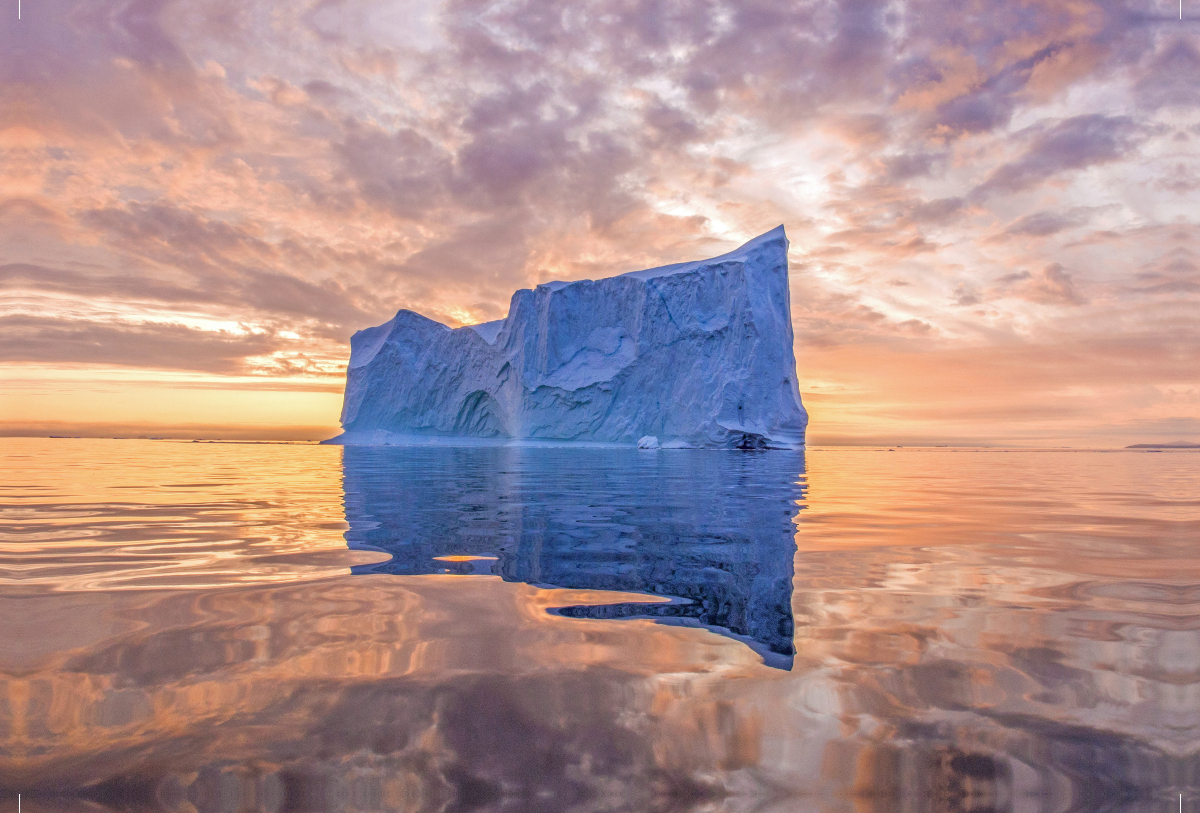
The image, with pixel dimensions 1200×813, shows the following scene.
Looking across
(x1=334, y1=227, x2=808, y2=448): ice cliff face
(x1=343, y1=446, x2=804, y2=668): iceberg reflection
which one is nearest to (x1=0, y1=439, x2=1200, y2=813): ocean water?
(x1=343, y1=446, x2=804, y2=668): iceberg reflection

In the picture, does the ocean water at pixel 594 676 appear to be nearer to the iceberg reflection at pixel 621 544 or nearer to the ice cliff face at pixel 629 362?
the iceberg reflection at pixel 621 544

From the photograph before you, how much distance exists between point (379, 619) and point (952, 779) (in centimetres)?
190

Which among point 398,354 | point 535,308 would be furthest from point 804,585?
point 398,354

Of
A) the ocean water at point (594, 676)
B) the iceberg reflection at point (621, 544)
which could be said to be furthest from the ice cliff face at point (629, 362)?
the ocean water at point (594, 676)

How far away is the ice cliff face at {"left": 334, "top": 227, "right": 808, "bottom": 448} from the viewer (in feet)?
91.5

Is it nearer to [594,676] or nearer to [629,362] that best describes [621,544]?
[594,676]

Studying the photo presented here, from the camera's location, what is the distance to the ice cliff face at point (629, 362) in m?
27.9

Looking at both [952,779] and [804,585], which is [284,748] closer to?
[952,779]

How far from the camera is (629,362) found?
29.8 meters

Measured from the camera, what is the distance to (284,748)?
1.38 meters

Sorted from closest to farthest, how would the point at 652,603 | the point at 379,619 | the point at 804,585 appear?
1. the point at 379,619
2. the point at 652,603
3. the point at 804,585

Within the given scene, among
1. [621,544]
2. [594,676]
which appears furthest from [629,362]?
[594,676]

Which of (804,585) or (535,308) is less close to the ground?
(535,308)

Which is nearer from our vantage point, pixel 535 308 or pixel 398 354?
pixel 535 308
